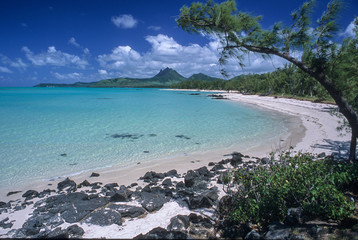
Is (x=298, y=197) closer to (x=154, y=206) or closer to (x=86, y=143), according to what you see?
(x=154, y=206)

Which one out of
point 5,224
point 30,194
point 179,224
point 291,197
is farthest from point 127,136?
point 291,197

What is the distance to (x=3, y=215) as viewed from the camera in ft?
16.4

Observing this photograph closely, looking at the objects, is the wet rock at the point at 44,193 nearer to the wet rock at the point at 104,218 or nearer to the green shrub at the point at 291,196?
the wet rock at the point at 104,218

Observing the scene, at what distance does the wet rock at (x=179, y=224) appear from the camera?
389 cm

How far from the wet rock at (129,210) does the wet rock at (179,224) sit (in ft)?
3.18

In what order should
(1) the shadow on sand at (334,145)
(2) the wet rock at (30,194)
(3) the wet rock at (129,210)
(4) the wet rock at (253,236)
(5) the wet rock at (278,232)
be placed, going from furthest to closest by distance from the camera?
(1) the shadow on sand at (334,145) → (2) the wet rock at (30,194) → (3) the wet rock at (129,210) → (4) the wet rock at (253,236) → (5) the wet rock at (278,232)

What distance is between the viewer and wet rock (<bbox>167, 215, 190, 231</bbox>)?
3891 mm

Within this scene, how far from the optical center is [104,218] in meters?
4.41

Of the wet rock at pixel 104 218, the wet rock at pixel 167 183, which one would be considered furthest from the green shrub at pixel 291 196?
the wet rock at pixel 167 183

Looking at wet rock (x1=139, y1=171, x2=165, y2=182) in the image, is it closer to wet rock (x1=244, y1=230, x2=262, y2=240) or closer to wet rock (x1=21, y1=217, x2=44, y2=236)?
wet rock (x1=21, y1=217, x2=44, y2=236)

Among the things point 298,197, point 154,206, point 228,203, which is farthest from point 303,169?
point 154,206

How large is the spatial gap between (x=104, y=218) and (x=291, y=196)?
3.84 m

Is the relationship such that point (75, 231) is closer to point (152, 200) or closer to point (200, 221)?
point (152, 200)

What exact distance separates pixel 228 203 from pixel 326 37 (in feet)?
12.2
